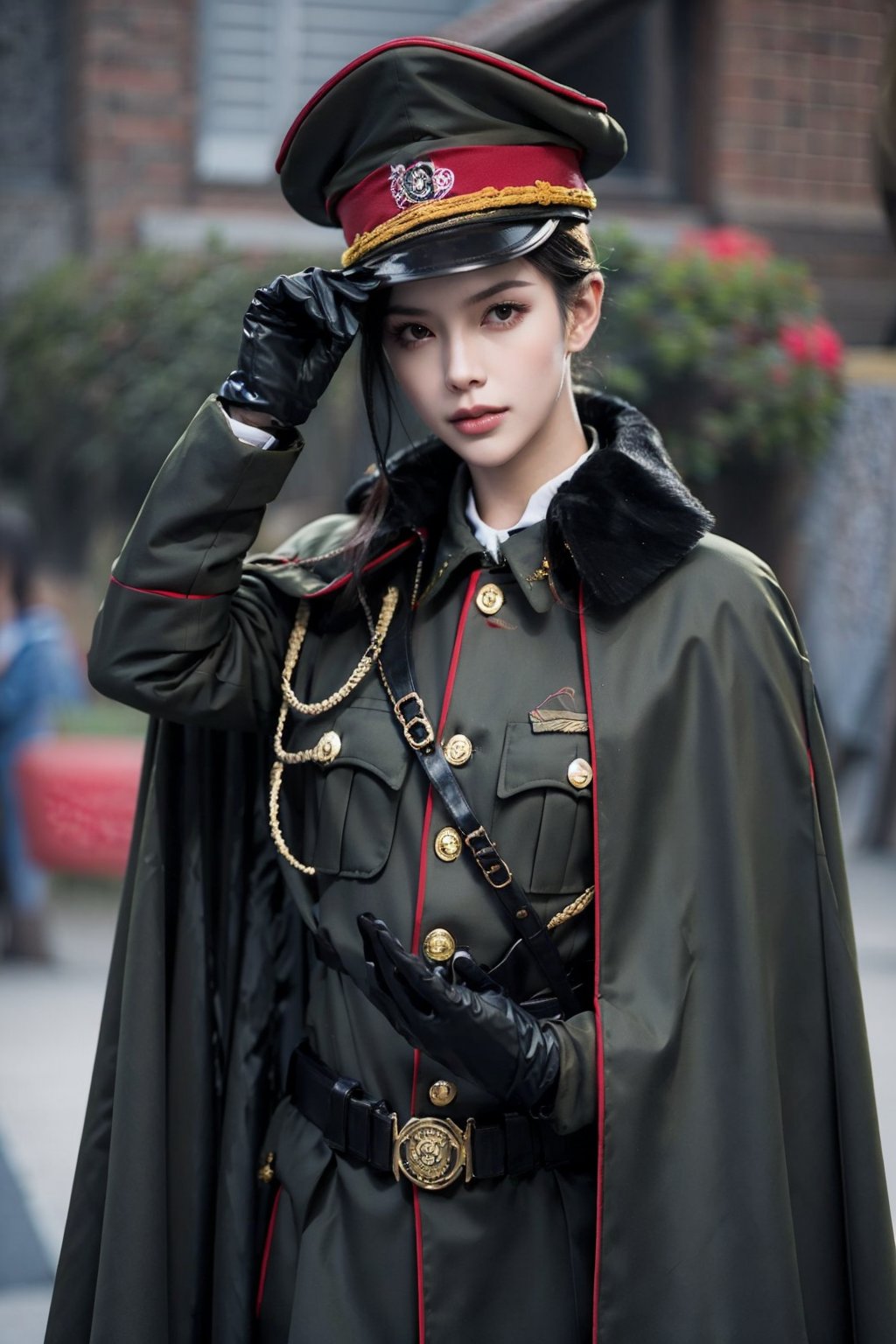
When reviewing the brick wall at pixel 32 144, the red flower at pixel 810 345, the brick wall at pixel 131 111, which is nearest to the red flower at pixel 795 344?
the red flower at pixel 810 345

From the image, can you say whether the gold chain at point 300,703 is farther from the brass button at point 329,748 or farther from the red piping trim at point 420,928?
the red piping trim at point 420,928

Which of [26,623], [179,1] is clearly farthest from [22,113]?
[26,623]

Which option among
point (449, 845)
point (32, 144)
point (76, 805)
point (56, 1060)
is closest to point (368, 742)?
point (449, 845)

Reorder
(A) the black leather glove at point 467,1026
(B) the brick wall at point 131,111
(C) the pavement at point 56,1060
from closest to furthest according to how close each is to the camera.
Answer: (A) the black leather glove at point 467,1026 → (C) the pavement at point 56,1060 → (B) the brick wall at point 131,111

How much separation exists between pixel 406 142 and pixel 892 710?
121 inches

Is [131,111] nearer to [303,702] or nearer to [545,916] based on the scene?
[303,702]

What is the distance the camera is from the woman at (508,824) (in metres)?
1.46

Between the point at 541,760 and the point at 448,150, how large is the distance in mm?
634

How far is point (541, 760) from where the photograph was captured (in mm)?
1534

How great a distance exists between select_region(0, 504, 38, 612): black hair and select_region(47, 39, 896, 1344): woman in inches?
109

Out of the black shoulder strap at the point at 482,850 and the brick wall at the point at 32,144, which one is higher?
the brick wall at the point at 32,144

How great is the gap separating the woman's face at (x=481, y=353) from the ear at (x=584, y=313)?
52 millimetres

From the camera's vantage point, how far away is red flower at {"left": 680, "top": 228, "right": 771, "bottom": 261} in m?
4.60

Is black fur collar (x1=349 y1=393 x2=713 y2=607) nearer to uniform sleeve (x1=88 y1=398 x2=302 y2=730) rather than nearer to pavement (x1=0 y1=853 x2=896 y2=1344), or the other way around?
uniform sleeve (x1=88 y1=398 x2=302 y2=730)
